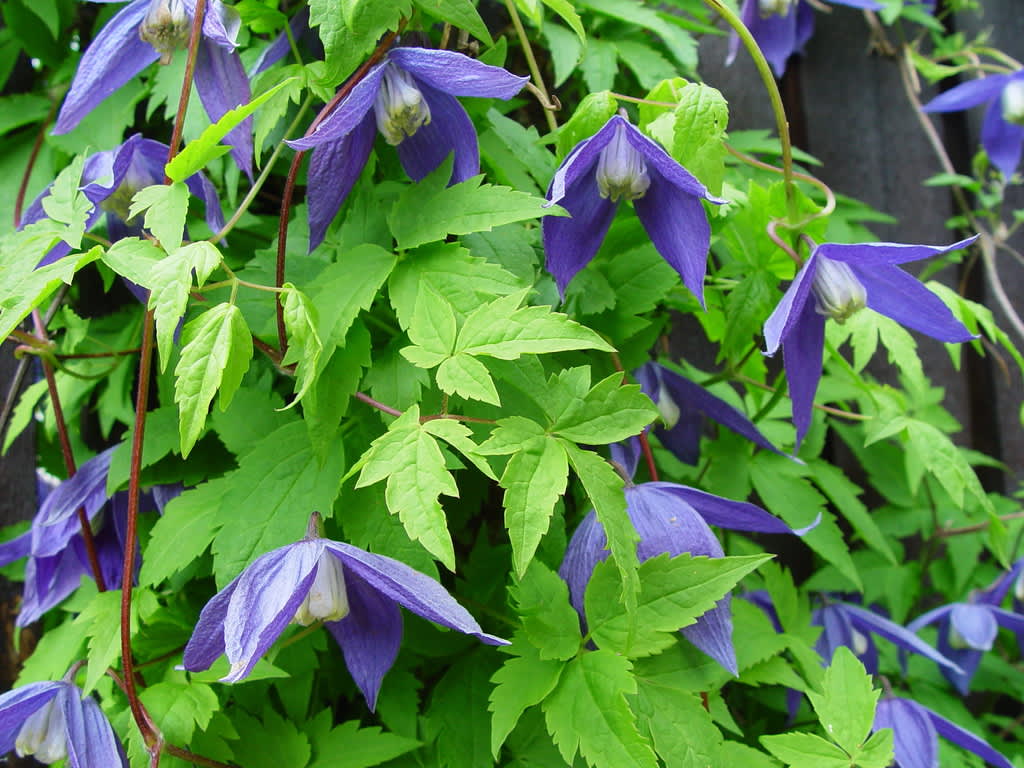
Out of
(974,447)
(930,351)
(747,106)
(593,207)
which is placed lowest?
(974,447)

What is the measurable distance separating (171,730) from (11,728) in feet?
0.53

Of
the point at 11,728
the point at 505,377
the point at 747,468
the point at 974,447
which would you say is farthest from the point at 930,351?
the point at 11,728

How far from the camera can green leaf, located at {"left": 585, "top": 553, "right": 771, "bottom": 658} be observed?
0.70m

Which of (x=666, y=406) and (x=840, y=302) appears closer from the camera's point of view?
(x=840, y=302)

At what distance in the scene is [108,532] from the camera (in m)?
0.97

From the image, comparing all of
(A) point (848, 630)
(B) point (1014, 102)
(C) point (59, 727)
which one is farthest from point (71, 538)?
(B) point (1014, 102)

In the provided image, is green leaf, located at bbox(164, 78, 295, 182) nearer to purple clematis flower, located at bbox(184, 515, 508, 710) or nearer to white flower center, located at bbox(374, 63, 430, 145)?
white flower center, located at bbox(374, 63, 430, 145)

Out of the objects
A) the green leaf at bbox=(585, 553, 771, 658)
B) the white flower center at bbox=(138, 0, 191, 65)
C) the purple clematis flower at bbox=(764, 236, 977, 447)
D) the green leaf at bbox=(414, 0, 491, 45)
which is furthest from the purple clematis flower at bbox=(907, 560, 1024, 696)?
the white flower center at bbox=(138, 0, 191, 65)

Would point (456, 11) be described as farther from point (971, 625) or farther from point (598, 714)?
point (971, 625)

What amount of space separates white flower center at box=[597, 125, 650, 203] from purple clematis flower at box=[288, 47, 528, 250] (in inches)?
4.3

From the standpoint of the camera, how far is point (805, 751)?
2.50 feet

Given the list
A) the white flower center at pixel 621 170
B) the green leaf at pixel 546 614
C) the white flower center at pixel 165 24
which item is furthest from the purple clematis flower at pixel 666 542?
the white flower center at pixel 165 24

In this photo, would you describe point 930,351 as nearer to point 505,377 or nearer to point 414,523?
point 505,377

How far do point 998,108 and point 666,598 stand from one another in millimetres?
1288
